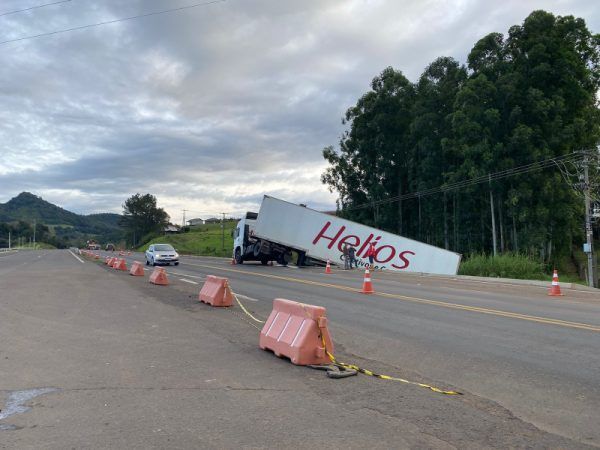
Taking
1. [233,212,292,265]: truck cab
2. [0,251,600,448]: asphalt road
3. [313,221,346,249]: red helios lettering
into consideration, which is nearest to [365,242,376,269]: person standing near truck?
[313,221,346,249]: red helios lettering

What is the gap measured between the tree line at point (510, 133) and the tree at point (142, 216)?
389ft

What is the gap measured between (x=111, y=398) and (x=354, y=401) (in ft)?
8.36

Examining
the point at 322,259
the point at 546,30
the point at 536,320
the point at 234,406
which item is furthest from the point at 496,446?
the point at 546,30

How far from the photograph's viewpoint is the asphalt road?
4555mm

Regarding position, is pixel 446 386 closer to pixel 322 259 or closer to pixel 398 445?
pixel 398 445

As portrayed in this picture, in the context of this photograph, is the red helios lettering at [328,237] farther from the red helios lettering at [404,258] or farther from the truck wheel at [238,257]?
the truck wheel at [238,257]

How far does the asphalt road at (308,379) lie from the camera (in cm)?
455

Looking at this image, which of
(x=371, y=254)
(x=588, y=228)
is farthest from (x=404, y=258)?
(x=588, y=228)

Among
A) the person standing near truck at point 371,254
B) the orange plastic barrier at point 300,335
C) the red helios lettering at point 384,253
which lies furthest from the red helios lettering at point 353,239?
the orange plastic barrier at point 300,335

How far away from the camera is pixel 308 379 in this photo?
6.43 metres

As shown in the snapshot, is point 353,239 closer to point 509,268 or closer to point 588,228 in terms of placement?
point 509,268

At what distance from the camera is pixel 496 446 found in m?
4.30

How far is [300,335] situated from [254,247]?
3047 cm

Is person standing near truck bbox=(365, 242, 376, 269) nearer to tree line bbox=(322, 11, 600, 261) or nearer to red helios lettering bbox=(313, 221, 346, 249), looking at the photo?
red helios lettering bbox=(313, 221, 346, 249)
